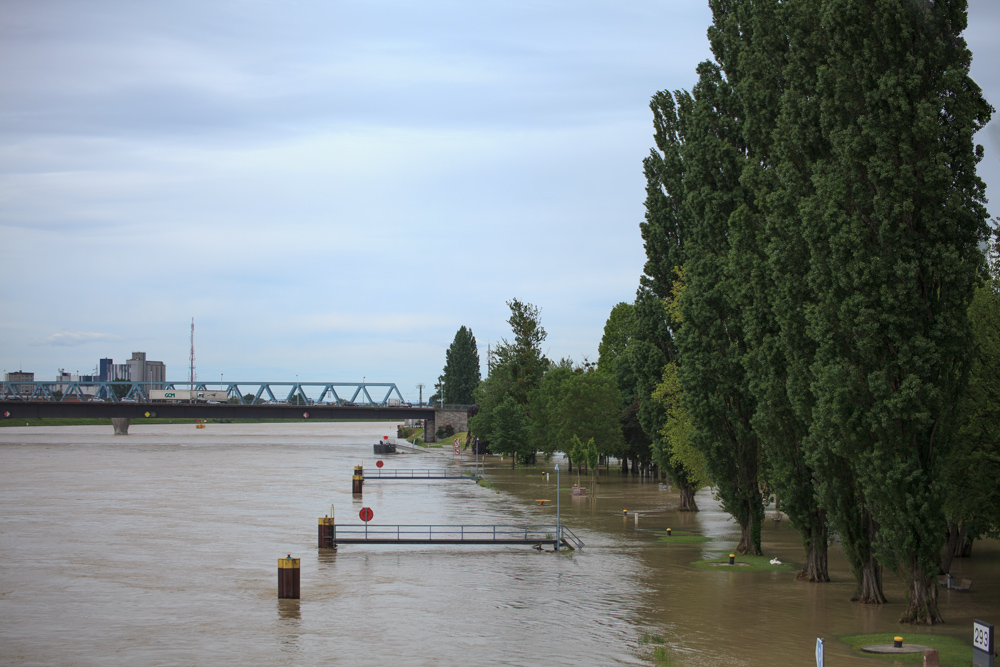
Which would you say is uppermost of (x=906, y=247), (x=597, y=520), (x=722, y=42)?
(x=722, y=42)

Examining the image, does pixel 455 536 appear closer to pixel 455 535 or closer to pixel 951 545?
pixel 455 535

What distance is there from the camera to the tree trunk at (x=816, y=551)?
33.2 metres

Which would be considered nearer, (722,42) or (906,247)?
(906,247)

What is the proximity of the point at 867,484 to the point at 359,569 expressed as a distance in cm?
2051

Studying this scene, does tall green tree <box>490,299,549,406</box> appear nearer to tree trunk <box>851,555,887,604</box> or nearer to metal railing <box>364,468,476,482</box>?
metal railing <box>364,468,476,482</box>

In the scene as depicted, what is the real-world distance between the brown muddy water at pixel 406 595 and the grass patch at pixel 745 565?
78 cm

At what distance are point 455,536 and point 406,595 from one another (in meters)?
14.3

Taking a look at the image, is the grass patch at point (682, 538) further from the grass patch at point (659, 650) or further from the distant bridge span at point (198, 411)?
the distant bridge span at point (198, 411)

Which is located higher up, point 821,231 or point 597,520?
point 821,231

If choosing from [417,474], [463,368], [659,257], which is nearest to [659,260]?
[659,257]

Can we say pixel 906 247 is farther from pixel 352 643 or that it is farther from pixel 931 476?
pixel 352 643

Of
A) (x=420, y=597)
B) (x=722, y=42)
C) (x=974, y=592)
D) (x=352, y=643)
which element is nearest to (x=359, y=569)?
(x=420, y=597)

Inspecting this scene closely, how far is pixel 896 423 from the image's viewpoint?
25.8m

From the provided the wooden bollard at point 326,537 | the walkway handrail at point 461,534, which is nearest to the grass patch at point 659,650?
the walkway handrail at point 461,534
